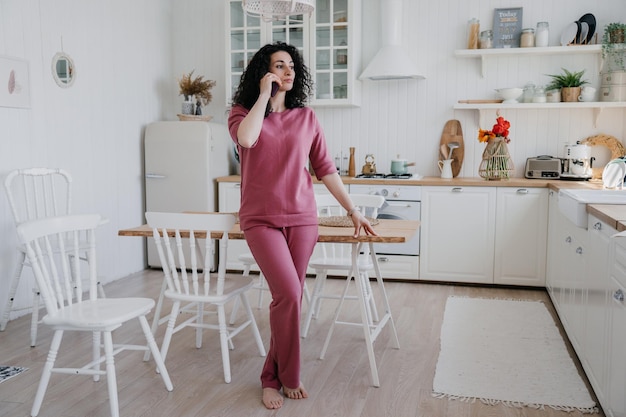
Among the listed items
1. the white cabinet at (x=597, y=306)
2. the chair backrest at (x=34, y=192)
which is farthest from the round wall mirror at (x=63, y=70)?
the white cabinet at (x=597, y=306)

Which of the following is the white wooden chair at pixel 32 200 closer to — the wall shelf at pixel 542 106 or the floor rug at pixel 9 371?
the floor rug at pixel 9 371

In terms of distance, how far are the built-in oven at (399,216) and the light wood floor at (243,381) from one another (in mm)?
975

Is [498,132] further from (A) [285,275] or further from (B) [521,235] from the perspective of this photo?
(A) [285,275]

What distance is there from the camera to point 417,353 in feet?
10.3

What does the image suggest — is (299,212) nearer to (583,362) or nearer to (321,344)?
(321,344)

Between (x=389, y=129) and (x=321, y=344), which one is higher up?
(x=389, y=129)

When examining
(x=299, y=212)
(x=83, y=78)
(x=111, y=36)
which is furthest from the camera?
(x=111, y=36)

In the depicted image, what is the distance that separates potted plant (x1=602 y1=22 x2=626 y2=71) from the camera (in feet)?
14.8

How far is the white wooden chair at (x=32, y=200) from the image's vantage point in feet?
11.3

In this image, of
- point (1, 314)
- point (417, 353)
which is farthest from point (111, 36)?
point (417, 353)

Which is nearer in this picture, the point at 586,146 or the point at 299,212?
the point at 299,212

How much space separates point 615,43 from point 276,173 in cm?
340

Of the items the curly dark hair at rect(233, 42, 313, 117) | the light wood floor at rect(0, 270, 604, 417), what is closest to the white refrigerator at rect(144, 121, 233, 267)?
the light wood floor at rect(0, 270, 604, 417)

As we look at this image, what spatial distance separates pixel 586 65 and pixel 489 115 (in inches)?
32.1
